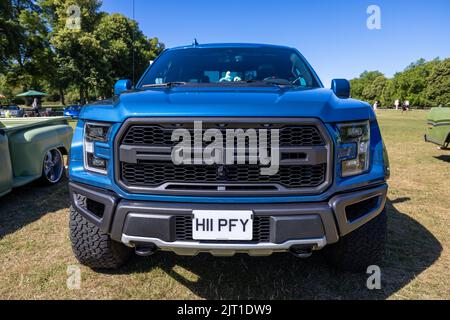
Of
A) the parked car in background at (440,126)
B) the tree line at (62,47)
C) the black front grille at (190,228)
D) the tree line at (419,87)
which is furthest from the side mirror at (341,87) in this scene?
the tree line at (419,87)

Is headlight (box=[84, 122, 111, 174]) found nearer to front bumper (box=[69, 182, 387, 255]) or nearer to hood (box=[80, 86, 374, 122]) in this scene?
hood (box=[80, 86, 374, 122])

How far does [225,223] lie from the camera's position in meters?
2.05

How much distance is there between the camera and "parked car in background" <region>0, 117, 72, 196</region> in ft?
14.2

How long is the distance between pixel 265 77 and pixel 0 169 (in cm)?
322

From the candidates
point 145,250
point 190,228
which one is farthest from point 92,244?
point 190,228

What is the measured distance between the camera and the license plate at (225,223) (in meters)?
2.04

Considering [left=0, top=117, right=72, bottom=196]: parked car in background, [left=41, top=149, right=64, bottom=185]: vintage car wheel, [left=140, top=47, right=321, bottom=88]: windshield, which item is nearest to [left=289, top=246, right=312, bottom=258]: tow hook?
[left=140, top=47, right=321, bottom=88]: windshield

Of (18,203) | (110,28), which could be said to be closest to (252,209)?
(18,203)

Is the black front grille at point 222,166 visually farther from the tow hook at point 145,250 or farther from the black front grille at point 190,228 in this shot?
the tow hook at point 145,250

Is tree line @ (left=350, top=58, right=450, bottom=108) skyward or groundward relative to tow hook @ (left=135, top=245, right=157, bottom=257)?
skyward

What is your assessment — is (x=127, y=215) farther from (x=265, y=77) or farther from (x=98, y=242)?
(x=265, y=77)

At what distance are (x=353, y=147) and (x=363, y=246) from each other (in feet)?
2.78

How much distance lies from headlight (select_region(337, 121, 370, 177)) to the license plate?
26.8 inches

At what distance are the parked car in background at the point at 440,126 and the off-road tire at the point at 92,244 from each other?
7266mm
